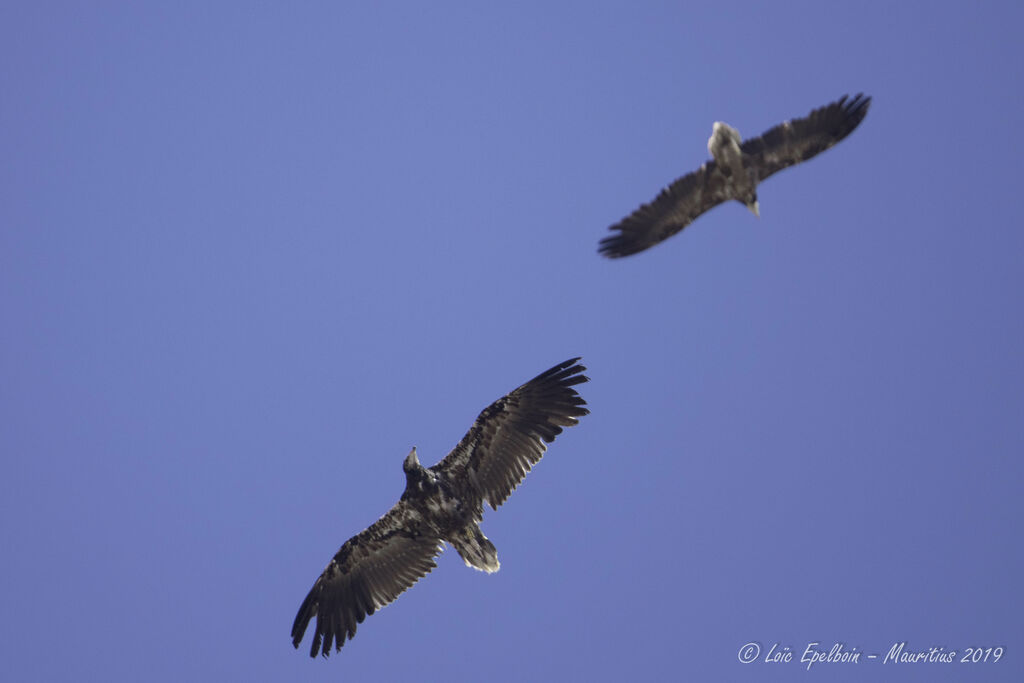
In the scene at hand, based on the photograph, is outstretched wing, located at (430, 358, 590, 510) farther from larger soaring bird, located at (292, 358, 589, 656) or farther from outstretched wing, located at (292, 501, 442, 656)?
outstretched wing, located at (292, 501, 442, 656)

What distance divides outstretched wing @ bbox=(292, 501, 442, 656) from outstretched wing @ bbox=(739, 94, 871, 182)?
9.04m

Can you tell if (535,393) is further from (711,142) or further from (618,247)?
(711,142)

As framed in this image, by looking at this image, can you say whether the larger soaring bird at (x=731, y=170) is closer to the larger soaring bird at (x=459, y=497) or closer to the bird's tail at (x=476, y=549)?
the larger soaring bird at (x=459, y=497)

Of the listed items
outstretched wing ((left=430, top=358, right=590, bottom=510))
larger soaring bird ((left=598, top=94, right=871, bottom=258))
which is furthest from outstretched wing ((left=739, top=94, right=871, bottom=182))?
outstretched wing ((left=430, top=358, right=590, bottom=510))

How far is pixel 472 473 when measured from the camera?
59.5 ft

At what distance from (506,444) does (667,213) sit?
5.10m

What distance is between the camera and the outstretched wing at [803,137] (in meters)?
16.9

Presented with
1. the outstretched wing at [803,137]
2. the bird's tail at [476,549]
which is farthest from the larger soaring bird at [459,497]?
the outstretched wing at [803,137]

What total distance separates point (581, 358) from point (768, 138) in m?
5.05

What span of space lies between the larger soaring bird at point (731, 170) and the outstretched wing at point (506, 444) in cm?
265

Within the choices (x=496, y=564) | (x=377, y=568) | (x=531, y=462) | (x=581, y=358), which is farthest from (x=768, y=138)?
(x=377, y=568)

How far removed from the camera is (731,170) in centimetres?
1759

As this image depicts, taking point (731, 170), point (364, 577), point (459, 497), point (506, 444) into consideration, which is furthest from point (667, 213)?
point (364, 577)

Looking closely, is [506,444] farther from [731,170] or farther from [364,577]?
[731,170]
